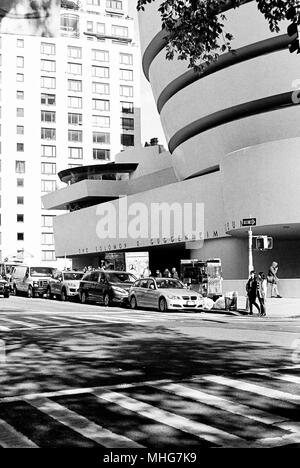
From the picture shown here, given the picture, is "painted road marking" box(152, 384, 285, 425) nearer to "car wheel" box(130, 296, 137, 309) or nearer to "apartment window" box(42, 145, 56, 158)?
"car wheel" box(130, 296, 137, 309)

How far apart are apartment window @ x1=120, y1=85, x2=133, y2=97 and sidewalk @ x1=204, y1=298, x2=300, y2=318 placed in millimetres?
74147

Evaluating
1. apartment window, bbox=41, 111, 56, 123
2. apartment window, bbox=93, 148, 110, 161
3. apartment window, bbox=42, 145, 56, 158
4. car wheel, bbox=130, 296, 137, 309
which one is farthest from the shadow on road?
apartment window, bbox=93, 148, 110, 161

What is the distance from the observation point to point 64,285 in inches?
1337

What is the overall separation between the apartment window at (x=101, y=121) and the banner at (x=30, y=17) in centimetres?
8913

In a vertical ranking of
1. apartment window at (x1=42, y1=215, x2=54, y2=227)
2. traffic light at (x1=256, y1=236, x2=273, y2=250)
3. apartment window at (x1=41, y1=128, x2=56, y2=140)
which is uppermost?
apartment window at (x1=41, y1=128, x2=56, y2=140)

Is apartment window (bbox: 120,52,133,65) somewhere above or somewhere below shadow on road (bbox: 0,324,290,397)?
above

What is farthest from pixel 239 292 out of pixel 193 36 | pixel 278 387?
pixel 278 387

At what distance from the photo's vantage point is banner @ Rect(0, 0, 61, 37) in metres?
6.17

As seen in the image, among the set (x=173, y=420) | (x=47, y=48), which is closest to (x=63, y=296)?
(x=173, y=420)

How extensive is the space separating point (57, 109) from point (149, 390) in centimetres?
8809

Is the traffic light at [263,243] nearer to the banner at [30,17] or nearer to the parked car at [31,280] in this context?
the parked car at [31,280]

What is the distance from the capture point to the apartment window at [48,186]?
298 ft

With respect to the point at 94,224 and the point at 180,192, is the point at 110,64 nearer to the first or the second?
the point at 94,224

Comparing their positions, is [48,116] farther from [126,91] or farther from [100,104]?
[126,91]
